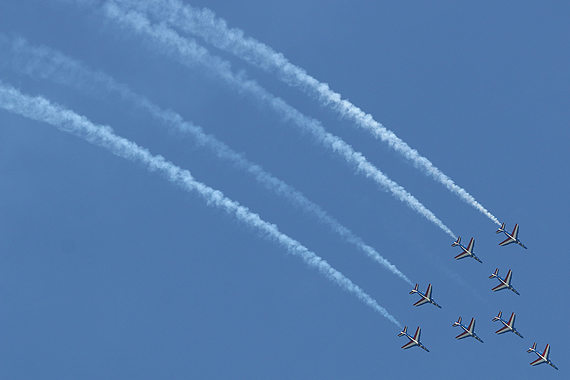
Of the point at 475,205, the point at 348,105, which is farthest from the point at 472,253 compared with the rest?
the point at 348,105

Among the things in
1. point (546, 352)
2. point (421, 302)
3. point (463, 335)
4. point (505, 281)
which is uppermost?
point (505, 281)

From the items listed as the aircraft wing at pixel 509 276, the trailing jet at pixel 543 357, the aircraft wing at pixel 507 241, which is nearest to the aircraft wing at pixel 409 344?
the trailing jet at pixel 543 357

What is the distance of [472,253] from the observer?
76.8 meters

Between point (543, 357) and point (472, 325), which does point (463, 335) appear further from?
point (543, 357)

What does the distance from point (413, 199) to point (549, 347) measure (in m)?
20.5

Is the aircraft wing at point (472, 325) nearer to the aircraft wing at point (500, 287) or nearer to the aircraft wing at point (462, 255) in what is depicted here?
the aircraft wing at point (500, 287)

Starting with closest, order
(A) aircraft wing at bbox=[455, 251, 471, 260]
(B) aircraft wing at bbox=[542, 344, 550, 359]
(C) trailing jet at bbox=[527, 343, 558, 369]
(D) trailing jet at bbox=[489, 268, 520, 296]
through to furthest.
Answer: (C) trailing jet at bbox=[527, 343, 558, 369] < (B) aircraft wing at bbox=[542, 344, 550, 359] < (A) aircraft wing at bbox=[455, 251, 471, 260] < (D) trailing jet at bbox=[489, 268, 520, 296]

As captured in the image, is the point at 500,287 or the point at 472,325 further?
the point at 500,287

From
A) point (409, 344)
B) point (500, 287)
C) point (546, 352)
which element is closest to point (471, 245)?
point (500, 287)

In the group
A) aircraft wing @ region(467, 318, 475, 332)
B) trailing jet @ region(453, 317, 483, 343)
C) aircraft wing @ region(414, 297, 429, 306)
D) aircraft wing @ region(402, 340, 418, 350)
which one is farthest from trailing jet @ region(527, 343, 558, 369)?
aircraft wing @ region(402, 340, 418, 350)

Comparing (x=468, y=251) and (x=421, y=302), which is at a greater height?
(x=468, y=251)

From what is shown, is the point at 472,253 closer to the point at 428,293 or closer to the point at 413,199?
the point at 428,293

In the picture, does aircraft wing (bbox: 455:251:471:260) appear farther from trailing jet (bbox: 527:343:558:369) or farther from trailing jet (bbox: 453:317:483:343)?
trailing jet (bbox: 527:343:558:369)

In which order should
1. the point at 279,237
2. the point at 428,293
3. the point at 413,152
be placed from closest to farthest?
the point at 279,237 < the point at 413,152 < the point at 428,293
